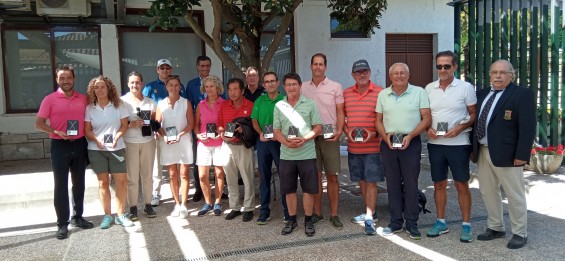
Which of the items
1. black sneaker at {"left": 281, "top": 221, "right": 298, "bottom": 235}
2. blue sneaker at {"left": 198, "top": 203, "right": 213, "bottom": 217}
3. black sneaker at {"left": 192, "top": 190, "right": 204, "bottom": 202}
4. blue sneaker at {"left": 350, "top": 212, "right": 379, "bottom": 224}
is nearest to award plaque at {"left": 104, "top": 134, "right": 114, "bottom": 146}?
blue sneaker at {"left": 198, "top": 203, "right": 213, "bottom": 217}

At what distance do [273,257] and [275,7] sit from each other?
3.05 m

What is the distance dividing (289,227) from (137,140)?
2055mm

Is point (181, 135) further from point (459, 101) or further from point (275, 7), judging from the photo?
point (459, 101)

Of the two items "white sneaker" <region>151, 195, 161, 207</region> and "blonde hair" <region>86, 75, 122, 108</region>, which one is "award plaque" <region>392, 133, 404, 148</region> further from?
"white sneaker" <region>151, 195, 161, 207</region>

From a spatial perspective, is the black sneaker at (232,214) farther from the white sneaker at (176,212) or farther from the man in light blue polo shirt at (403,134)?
the man in light blue polo shirt at (403,134)

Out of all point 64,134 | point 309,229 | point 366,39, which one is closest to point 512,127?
point 309,229

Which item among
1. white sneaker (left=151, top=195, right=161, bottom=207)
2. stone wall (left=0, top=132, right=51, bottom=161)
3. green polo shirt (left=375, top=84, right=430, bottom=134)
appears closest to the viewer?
green polo shirt (left=375, top=84, right=430, bottom=134)

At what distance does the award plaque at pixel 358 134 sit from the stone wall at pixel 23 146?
7184mm

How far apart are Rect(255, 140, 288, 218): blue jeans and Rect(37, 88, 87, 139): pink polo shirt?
1969 mm

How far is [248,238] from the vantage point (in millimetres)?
4977

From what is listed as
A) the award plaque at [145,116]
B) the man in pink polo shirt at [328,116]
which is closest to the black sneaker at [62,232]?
the award plaque at [145,116]

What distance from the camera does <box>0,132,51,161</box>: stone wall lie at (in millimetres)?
9289

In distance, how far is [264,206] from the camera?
5.56 meters

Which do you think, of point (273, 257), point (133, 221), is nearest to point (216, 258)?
point (273, 257)
